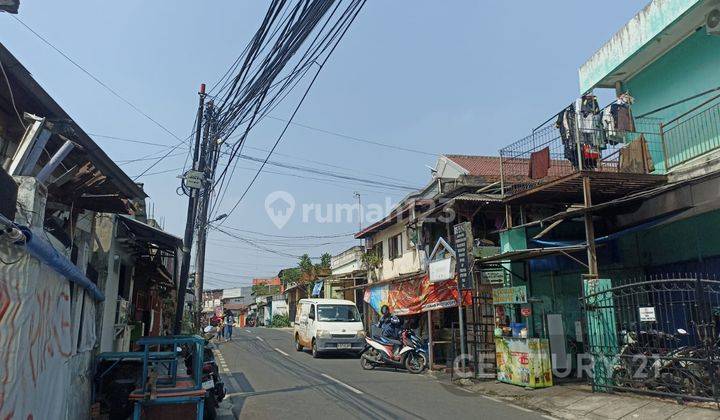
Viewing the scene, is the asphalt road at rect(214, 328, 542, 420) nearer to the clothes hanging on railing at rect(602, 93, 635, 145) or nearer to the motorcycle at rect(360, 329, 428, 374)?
the motorcycle at rect(360, 329, 428, 374)

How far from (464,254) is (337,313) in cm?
781

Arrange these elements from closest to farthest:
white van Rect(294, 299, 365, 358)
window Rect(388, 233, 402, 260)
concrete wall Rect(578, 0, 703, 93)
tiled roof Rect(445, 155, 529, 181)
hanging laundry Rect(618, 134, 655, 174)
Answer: concrete wall Rect(578, 0, 703, 93) < hanging laundry Rect(618, 134, 655, 174) < white van Rect(294, 299, 365, 358) < window Rect(388, 233, 402, 260) < tiled roof Rect(445, 155, 529, 181)

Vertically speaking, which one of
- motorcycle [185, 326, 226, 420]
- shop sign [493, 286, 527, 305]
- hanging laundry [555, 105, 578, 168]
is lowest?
motorcycle [185, 326, 226, 420]

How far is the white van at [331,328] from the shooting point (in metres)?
18.9

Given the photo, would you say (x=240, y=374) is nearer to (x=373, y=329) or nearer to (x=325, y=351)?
(x=325, y=351)

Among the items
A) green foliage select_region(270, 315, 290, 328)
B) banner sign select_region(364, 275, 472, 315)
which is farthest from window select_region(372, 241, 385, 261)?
green foliage select_region(270, 315, 290, 328)

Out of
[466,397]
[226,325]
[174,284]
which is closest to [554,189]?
[466,397]

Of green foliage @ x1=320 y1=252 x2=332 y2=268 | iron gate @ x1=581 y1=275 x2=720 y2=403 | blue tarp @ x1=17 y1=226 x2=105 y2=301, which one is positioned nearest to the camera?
blue tarp @ x1=17 y1=226 x2=105 y2=301

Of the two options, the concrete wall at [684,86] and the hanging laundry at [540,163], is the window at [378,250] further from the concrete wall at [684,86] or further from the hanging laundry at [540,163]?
the concrete wall at [684,86]

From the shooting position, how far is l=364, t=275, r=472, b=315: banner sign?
624 inches

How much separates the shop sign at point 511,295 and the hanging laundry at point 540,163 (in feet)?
9.44

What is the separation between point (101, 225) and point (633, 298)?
32.4 feet

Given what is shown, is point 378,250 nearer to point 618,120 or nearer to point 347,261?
point 347,261

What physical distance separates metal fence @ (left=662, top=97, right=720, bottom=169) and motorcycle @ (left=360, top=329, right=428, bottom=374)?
823 cm
